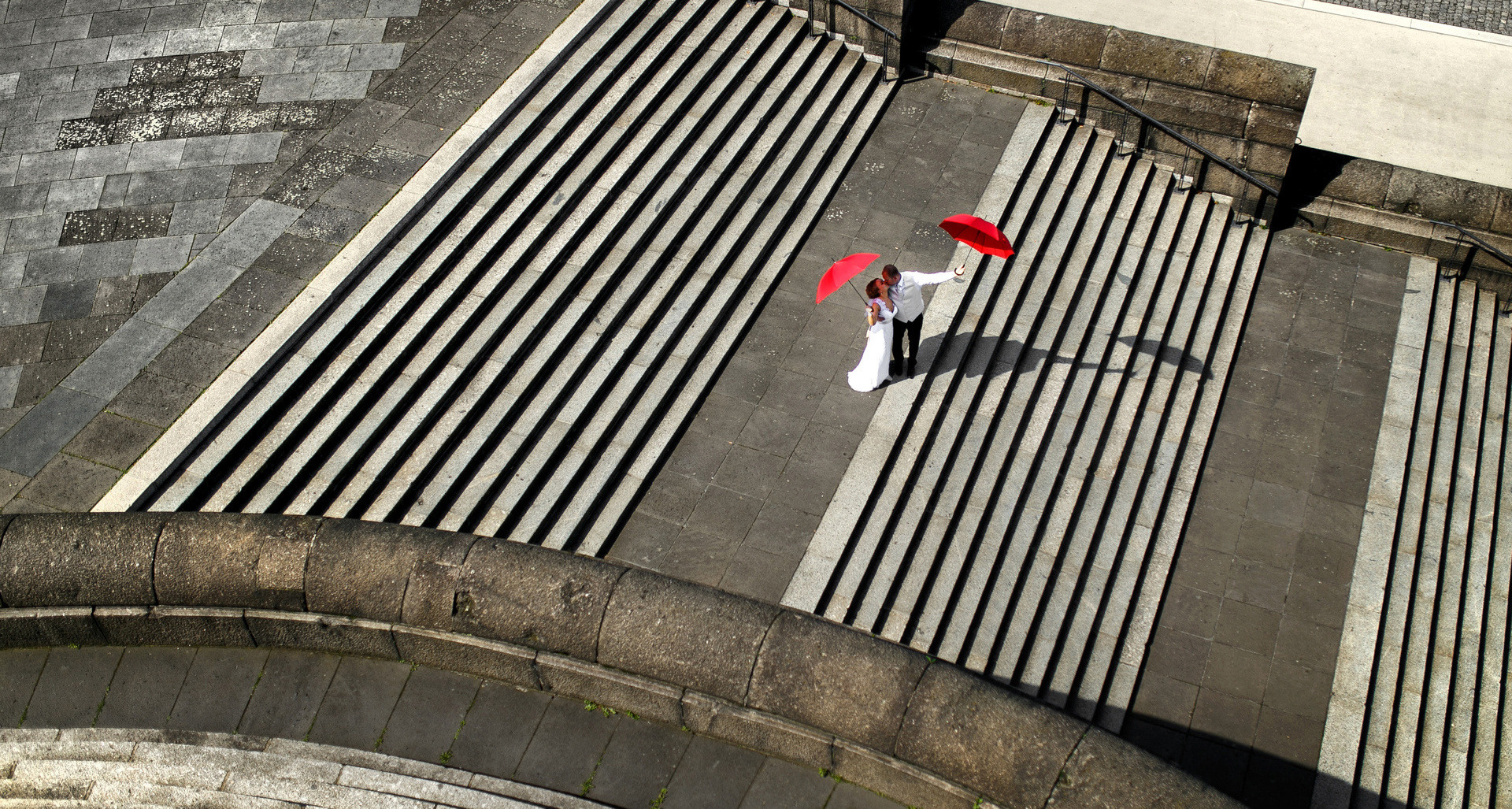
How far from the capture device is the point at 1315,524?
35.5 ft

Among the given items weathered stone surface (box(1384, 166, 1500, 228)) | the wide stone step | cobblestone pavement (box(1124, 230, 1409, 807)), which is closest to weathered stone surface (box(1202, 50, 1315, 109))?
weathered stone surface (box(1384, 166, 1500, 228))

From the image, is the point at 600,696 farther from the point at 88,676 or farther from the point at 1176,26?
the point at 1176,26

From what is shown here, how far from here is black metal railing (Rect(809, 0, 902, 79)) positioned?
13609 millimetres

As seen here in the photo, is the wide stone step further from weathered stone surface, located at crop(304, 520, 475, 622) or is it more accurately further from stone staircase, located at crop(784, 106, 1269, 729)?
stone staircase, located at crop(784, 106, 1269, 729)

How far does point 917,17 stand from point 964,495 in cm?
674

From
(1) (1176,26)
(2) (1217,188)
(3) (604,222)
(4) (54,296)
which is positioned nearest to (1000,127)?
(2) (1217,188)

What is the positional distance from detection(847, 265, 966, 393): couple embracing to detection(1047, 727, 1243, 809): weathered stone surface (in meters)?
4.36

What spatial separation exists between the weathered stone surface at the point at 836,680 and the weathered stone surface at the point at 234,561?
3.47m

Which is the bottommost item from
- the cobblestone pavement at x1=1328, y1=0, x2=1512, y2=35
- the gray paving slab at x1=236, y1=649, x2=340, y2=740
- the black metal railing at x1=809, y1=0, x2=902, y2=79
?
the gray paving slab at x1=236, y1=649, x2=340, y2=740

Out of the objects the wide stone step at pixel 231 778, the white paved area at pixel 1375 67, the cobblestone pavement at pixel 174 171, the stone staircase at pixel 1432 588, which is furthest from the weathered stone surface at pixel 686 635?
the white paved area at pixel 1375 67

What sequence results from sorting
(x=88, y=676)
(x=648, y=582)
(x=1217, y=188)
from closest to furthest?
(x=648, y=582) < (x=88, y=676) < (x=1217, y=188)

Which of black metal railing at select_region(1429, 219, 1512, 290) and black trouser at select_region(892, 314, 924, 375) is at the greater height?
black metal railing at select_region(1429, 219, 1512, 290)

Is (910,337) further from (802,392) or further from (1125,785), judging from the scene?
(1125,785)

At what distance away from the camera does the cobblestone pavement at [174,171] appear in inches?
385
